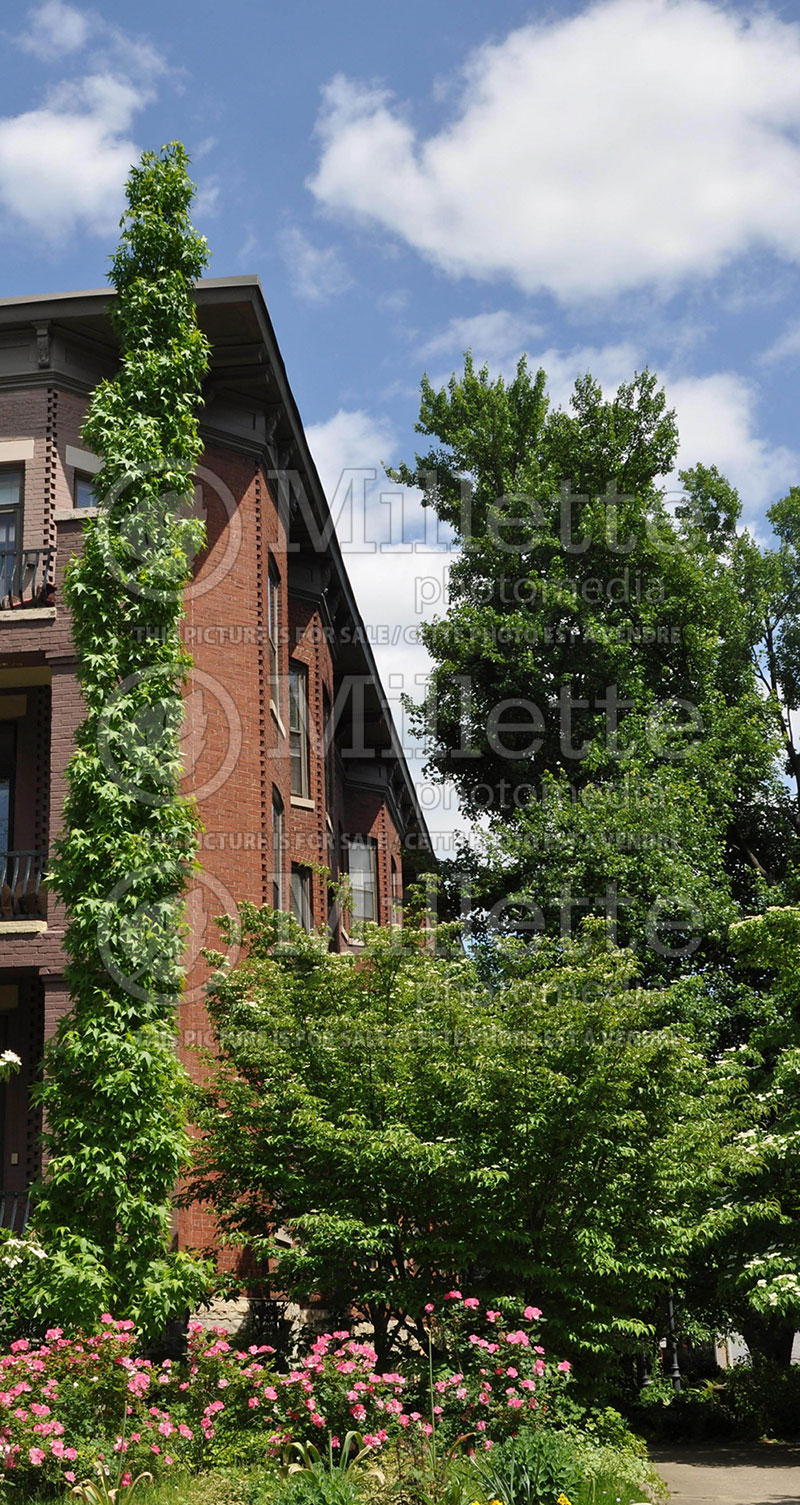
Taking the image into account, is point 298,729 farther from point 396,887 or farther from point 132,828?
point 396,887

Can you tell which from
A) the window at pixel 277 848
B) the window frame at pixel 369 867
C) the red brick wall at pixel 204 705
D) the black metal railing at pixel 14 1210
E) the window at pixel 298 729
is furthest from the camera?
the window frame at pixel 369 867

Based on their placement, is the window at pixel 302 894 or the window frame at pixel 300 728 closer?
the window at pixel 302 894

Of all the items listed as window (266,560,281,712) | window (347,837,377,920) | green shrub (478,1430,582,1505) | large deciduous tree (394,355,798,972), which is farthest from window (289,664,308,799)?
green shrub (478,1430,582,1505)

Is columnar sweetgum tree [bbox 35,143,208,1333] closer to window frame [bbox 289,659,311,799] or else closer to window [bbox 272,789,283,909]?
window [bbox 272,789,283,909]

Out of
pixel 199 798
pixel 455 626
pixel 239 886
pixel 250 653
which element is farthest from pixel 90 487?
pixel 455 626

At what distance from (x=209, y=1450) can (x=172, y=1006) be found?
13.7 ft

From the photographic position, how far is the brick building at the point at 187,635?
53.9 ft

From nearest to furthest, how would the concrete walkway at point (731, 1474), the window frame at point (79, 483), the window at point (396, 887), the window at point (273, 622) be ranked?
the concrete walkway at point (731, 1474) < the window frame at point (79, 483) < the window at point (273, 622) < the window at point (396, 887)

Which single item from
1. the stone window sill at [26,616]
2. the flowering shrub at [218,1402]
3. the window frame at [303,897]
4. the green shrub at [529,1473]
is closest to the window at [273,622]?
the window frame at [303,897]

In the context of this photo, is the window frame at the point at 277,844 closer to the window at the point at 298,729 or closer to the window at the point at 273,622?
the window at the point at 273,622

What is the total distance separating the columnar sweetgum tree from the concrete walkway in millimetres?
5952

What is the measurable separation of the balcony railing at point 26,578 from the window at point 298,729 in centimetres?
635

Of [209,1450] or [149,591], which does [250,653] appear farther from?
[209,1450]

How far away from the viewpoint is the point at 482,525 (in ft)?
101
